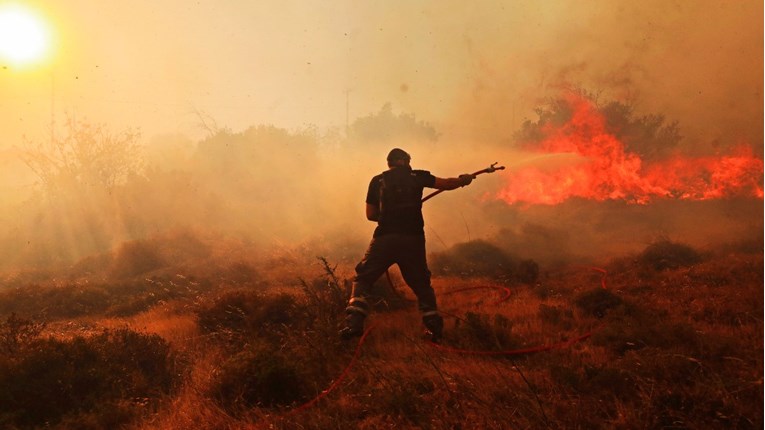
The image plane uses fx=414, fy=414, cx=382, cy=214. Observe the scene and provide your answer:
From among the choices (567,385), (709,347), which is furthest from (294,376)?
(709,347)

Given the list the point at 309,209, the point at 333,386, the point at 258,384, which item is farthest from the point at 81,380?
the point at 309,209

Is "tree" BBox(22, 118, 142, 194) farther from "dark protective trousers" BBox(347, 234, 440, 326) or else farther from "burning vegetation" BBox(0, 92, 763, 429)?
"dark protective trousers" BBox(347, 234, 440, 326)

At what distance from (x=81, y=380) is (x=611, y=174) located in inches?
868

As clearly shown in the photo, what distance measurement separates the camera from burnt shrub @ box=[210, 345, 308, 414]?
4008mm

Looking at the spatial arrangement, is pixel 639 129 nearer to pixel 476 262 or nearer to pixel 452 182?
pixel 476 262

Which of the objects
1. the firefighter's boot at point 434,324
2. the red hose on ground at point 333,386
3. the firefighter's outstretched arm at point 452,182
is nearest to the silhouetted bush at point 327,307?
the red hose on ground at point 333,386

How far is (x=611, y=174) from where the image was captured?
20547mm

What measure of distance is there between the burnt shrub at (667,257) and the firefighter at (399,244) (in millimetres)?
7659

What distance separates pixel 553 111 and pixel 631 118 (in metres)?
4.80

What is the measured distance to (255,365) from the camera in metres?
4.20

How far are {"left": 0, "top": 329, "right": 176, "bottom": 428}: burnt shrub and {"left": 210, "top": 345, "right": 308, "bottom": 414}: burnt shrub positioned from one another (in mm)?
842

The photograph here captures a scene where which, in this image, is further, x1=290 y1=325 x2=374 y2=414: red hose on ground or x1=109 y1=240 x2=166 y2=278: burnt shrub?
x1=109 y1=240 x2=166 y2=278: burnt shrub

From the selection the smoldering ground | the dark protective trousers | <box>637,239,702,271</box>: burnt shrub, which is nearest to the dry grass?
the dark protective trousers

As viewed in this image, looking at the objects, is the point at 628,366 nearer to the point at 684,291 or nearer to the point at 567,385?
the point at 567,385
